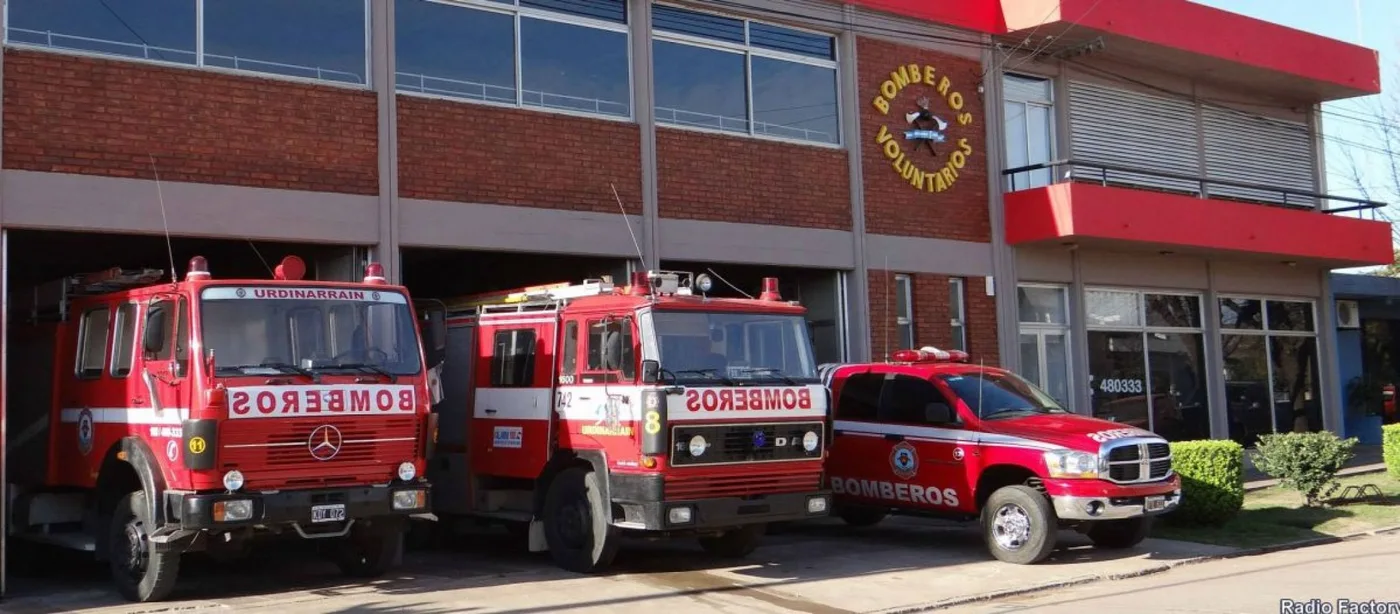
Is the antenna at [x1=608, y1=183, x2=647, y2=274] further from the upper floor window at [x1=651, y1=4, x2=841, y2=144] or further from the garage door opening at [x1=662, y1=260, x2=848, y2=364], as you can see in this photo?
the garage door opening at [x1=662, y1=260, x2=848, y2=364]

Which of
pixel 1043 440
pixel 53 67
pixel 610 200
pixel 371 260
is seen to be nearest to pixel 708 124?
pixel 610 200

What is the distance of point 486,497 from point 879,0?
9.48 m

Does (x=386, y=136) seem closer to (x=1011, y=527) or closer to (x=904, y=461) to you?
(x=904, y=461)

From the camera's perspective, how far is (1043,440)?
12961 mm

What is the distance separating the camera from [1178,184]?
2309 cm

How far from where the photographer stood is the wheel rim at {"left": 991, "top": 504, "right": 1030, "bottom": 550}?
1299 centimetres

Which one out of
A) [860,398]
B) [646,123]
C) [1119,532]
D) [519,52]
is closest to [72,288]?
[519,52]

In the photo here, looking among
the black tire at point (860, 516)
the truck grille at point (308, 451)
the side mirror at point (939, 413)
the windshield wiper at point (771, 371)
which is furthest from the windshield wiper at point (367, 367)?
the black tire at point (860, 516)

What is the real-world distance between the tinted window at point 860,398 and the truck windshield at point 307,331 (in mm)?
5325

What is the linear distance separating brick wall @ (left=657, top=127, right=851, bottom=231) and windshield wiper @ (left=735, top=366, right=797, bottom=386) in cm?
473

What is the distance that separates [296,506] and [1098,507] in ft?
23.8

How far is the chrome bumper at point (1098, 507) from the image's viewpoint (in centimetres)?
1265

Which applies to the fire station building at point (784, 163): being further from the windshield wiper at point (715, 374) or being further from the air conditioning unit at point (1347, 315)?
the windshield wiper at point (715, 374)

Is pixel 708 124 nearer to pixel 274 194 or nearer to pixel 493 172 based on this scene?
pixel 493 172
